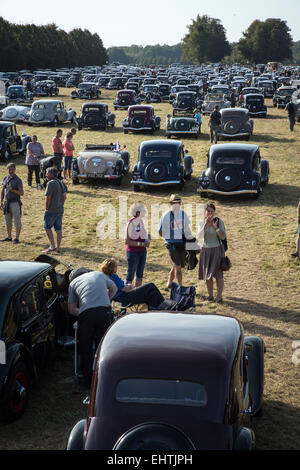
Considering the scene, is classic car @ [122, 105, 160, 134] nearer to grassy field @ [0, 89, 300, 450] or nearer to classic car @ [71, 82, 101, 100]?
grassy field @ [0, 89, 300, 450]

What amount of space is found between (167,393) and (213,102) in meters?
33.5

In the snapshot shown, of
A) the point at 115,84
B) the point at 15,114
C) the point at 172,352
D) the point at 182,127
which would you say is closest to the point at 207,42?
the point at 115,84

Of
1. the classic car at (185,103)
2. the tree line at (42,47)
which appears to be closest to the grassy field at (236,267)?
the classic car at (185,103)

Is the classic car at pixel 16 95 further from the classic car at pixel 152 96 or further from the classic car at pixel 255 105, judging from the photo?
the classic car at pixel 255 105

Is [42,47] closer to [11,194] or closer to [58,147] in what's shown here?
[58,147]

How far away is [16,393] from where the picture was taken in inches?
257

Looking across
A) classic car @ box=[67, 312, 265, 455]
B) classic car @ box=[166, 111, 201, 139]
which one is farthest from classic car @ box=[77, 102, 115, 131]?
classic car @ box=[67, 312, 265, 455]

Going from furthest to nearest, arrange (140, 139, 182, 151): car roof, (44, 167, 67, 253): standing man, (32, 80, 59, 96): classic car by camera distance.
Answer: (32, 80, 59, 96): classic car → (140, 139, 182, 151): car roof → (44, 167, 67, 253): standing man

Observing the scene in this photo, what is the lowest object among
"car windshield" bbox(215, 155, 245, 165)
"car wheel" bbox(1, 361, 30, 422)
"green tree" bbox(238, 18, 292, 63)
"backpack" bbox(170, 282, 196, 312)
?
"car wheel" bbox(1, 361, 30, 422)

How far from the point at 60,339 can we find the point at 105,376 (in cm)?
299

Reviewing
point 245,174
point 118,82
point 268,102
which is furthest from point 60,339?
point 118,82

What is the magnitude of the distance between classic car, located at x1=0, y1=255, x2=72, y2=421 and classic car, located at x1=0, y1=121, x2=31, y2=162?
54.2ft

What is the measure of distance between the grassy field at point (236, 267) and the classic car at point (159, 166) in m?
0.41

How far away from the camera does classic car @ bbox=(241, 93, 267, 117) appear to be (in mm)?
36500
